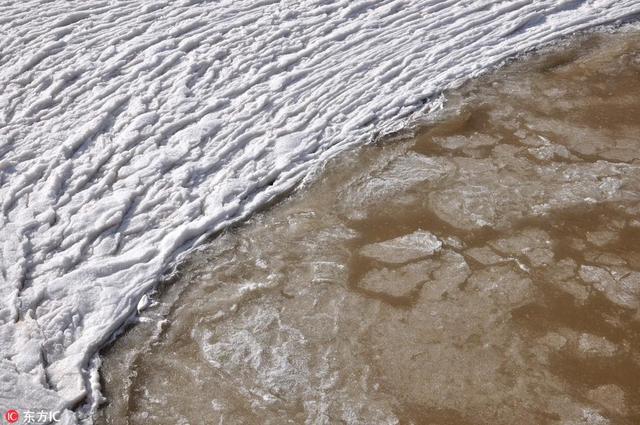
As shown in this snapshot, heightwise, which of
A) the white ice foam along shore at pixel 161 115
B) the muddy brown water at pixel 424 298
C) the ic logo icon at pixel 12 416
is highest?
the white ice foam along shore at pixel 161 115

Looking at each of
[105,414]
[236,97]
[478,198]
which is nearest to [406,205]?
[478,198]

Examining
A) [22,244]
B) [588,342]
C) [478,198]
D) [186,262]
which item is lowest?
[588,342]

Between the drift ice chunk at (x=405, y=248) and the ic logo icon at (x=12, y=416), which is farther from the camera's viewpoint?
the drift ice chunk at (x=405, y=248)

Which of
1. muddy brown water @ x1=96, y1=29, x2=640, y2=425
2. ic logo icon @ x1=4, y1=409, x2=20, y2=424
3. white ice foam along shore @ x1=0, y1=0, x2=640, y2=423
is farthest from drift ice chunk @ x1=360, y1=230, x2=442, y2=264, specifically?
ic logo icon @ x1=4, y1=409, x2=20, y2=424

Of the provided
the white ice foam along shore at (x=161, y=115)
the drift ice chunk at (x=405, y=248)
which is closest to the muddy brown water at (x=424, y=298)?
the drift ice chunk at (x=405, y=248)

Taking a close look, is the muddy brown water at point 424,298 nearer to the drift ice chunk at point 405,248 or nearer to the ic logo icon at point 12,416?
the drift ice chunk at point 405,248

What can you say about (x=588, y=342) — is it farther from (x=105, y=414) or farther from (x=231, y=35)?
(x=231, y=35)
